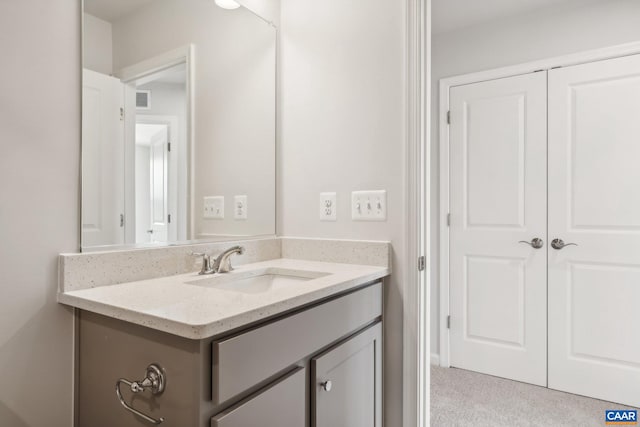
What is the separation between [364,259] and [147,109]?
0.97m

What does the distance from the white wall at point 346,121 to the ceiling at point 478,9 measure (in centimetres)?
114

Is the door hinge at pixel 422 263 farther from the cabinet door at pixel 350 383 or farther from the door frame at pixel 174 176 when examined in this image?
the door frame at pixel 174 176

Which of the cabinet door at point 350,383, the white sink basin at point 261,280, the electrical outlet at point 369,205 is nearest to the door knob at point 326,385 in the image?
the cabinet door at point 350,383

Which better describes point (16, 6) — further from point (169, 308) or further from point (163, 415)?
point (163, 415)

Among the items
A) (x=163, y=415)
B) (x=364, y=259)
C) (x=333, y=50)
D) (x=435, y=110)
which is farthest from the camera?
(x=435, y=110)

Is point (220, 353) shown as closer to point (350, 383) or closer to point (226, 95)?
point (350, 383)

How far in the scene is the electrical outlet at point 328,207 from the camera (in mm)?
1626

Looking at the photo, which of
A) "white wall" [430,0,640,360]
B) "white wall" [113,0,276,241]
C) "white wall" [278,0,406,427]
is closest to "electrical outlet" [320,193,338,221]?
"white wall" [278,0,406,427]

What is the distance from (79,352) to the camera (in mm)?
1036

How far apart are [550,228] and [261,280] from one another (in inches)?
76.3

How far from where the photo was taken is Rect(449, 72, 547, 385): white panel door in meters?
2.44

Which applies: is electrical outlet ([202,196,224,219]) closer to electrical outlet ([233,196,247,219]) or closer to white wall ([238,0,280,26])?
electrical outlet ([233,196,247,219])

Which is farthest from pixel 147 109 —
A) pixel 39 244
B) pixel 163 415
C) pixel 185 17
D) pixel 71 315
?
pixel 163 415

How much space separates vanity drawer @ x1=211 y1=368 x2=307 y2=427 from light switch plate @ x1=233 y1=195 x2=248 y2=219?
80 centimetres
